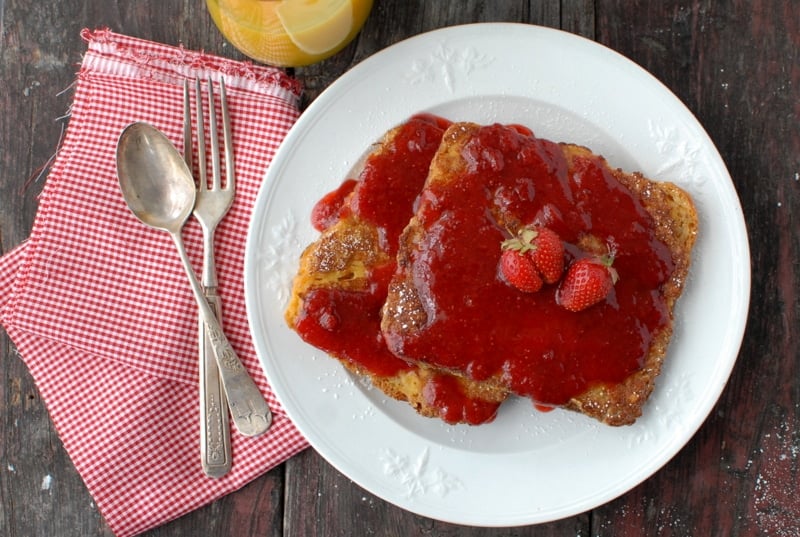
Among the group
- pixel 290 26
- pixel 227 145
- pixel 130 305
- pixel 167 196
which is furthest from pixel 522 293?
pixel 130 305

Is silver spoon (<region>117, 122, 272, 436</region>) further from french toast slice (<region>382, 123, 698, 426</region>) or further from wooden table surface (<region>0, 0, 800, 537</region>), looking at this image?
french toast slice (<region>382, 123, 698, 426</region>)

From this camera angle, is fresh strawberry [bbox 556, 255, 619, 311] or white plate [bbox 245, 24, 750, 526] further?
white plate [bbox 245, 24, 750, 526]

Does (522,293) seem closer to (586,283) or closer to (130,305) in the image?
(586,283)

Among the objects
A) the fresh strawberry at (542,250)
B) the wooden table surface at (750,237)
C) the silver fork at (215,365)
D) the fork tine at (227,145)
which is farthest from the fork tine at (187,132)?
the fresh strawberry at (542,250)

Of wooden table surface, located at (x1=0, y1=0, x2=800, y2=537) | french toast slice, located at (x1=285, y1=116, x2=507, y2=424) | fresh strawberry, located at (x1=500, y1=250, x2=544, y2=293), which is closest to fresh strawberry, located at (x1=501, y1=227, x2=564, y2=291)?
fresh strawberry, located at (x1=500, y1=250, x2=544, y2=293)

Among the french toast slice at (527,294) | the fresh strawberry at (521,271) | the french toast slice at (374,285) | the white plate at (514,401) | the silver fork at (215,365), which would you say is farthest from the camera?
the silver fork at (215,365)

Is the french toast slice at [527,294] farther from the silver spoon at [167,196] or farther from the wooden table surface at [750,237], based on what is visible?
the silver spoon at [167,196]
